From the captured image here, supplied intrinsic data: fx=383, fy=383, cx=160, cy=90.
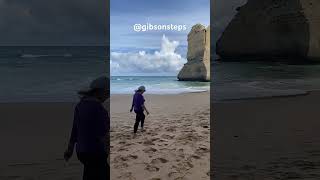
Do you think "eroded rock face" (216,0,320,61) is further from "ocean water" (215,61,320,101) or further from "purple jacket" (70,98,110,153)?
"purple jacket" (70,98,110,153)

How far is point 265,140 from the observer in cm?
298

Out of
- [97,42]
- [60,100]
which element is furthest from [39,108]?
[97,42]

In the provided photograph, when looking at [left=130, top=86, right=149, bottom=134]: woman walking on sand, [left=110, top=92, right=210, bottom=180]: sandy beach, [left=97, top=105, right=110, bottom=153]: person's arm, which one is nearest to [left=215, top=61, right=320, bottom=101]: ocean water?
[left=110, top=92, right=210, bottom=180]: sandy beach

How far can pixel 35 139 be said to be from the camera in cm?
287

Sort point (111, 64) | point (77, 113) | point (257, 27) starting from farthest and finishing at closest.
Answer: point (257, 27), point (111, 64), point (77, 113)

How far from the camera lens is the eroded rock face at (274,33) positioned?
3.27 meters

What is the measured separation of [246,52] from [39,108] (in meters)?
1.83

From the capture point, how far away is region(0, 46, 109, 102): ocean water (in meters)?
2.99

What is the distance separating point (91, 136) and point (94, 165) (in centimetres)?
19

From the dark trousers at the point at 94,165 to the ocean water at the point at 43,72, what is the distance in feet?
2.22

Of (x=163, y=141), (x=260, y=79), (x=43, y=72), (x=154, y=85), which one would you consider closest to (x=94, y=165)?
(x=163, y=141)

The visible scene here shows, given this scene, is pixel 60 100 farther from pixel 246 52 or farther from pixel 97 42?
pixel 246 52

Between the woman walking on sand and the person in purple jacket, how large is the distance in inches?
11.2

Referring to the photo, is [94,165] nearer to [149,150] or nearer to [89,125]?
[89,125]
